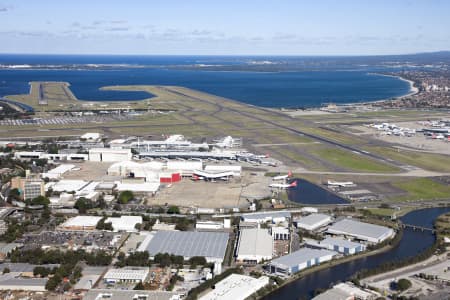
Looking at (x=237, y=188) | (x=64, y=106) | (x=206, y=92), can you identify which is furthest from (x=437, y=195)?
(x=206, y=92)

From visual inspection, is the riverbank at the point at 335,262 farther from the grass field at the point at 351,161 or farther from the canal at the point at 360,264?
the grass field at the point at 351,161

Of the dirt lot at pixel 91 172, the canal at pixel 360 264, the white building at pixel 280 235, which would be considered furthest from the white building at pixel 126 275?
the dirt lot at pixel 91 172

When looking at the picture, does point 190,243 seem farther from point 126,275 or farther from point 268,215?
point 268,215

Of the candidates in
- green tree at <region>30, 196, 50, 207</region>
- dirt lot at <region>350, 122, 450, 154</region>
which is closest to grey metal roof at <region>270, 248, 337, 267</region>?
green tree at <region>30, 196, 50, 207</region>

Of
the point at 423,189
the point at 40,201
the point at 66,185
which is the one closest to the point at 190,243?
the point at 40,201

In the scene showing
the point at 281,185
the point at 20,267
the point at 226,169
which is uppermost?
the point at 226,169

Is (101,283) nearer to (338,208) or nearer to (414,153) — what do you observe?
(338,208)

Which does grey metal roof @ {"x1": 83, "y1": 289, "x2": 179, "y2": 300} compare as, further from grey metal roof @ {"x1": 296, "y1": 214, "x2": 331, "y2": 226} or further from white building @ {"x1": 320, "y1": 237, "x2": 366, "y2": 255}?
grey metal roof @ {"x1": 296, "y1": 214, "x2": 331, "y2": 226}
